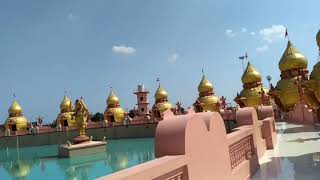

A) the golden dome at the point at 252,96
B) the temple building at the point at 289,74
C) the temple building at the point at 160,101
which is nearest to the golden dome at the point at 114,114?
the temple building at the point at 160,101

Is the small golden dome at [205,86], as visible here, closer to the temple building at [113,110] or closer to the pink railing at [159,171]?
the temple building at [113,110]

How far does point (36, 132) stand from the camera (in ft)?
132

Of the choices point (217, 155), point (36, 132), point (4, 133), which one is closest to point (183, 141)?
point (217, 155)

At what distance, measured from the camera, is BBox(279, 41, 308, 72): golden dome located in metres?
29.4

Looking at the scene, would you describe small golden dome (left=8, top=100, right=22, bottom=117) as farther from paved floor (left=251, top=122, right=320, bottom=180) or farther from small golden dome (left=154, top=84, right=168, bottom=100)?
paved floor (left=251, top=122, right=320, bottom=180)

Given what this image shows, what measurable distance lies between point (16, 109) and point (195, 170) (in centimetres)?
4375

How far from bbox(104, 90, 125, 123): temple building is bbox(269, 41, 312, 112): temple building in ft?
64.1

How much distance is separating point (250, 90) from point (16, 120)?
26.7m

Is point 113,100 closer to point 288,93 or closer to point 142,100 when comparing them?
point 142,100

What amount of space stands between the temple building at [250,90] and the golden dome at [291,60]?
369 cm

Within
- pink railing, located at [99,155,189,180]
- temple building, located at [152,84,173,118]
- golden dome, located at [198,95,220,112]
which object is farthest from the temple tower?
pink railing, located at [99,155,189,180]

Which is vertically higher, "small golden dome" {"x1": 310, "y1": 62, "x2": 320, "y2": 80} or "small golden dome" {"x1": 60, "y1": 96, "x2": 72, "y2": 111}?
"small golden dome" {"x1": 60, "y1": 96, "x2": 72, "y2": 111}

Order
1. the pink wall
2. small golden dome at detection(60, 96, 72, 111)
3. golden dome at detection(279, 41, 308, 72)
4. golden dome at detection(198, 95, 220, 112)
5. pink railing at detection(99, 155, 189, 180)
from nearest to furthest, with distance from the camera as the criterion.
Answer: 1. pink railing at detection(99, 155, 189, 180)
2. the pink wall
3. golden dome at detection(279, 41, 308, 72)
4. golden dome at detection(198, 95, 220, 112)
5. small golden dome at detection(60, 96, 72, 111)

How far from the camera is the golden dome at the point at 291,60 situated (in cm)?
2939
